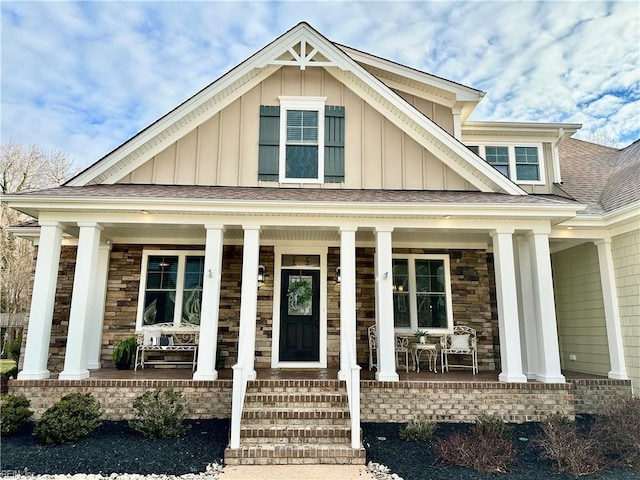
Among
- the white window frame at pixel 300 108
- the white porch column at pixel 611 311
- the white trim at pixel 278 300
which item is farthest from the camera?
the white trim at pixel 278 300

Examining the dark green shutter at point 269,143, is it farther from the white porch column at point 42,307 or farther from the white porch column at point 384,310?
the white porch column at point 42,307

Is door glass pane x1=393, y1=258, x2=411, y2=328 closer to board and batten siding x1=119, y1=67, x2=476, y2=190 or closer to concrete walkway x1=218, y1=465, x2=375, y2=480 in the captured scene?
board and batten siding x1=119, y1=67, x2=476, y2=190

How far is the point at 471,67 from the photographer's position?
13.6 meters

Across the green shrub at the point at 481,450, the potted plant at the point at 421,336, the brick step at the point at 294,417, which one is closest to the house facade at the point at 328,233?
the potted plant at the point at 421,336

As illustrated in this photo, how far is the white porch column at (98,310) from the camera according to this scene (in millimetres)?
8453

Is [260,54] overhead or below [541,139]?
overhead

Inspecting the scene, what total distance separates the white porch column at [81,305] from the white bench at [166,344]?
4.58 feet

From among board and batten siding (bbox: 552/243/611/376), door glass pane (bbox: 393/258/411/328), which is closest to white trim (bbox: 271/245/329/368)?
door glass pane (bbox: 393/258/411/328)

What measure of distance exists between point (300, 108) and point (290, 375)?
17.2 ft

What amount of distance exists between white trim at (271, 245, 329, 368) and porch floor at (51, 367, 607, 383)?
15.5 inches

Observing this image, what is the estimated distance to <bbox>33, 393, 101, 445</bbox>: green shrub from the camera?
5418 mm

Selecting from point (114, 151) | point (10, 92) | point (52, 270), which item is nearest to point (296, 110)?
point (114, 151)

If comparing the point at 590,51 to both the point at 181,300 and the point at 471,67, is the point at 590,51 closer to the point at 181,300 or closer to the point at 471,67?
the point at 471,67

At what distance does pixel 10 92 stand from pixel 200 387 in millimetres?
11903
